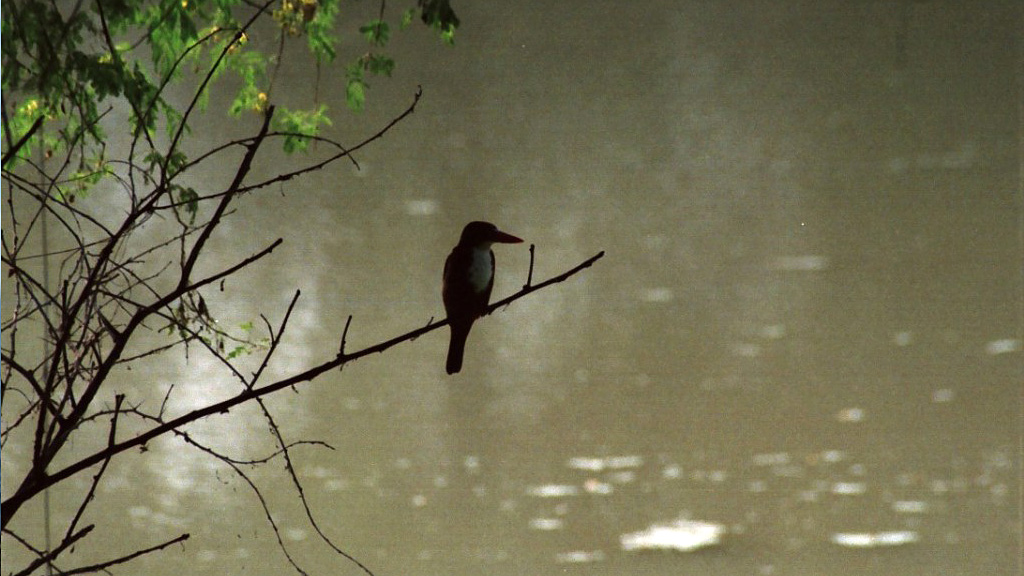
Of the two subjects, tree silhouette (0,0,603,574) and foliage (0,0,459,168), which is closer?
tree silhouette (0,0,603,574)

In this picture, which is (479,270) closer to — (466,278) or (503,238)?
(466,278)

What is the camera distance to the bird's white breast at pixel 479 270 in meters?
1.63

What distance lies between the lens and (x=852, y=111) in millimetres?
3973

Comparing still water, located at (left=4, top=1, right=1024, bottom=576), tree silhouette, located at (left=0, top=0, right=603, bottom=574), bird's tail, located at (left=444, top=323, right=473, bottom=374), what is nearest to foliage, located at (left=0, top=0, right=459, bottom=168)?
tree silhouette, located at (left=0, top=0, right=603, bottom=574)

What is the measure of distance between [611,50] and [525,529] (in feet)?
5.82

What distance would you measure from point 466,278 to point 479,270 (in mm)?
25

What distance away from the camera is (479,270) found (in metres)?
1.63

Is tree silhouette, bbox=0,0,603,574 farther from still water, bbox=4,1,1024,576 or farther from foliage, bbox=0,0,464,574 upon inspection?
still water, bbox=4,1,1024,576

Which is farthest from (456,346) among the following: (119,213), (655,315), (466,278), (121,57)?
(119,213)

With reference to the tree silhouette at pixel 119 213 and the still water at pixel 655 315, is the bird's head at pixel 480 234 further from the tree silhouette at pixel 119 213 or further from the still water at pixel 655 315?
the still water at pixel 655 315

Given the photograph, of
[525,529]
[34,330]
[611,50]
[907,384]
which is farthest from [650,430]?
[34,330]

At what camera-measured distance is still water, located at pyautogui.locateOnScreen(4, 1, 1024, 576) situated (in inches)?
127

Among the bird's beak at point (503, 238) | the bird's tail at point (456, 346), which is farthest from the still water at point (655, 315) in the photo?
the bird's beak at point (503, 238)

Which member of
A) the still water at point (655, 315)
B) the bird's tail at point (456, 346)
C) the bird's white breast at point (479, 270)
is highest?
the still water at point (655, 315)
